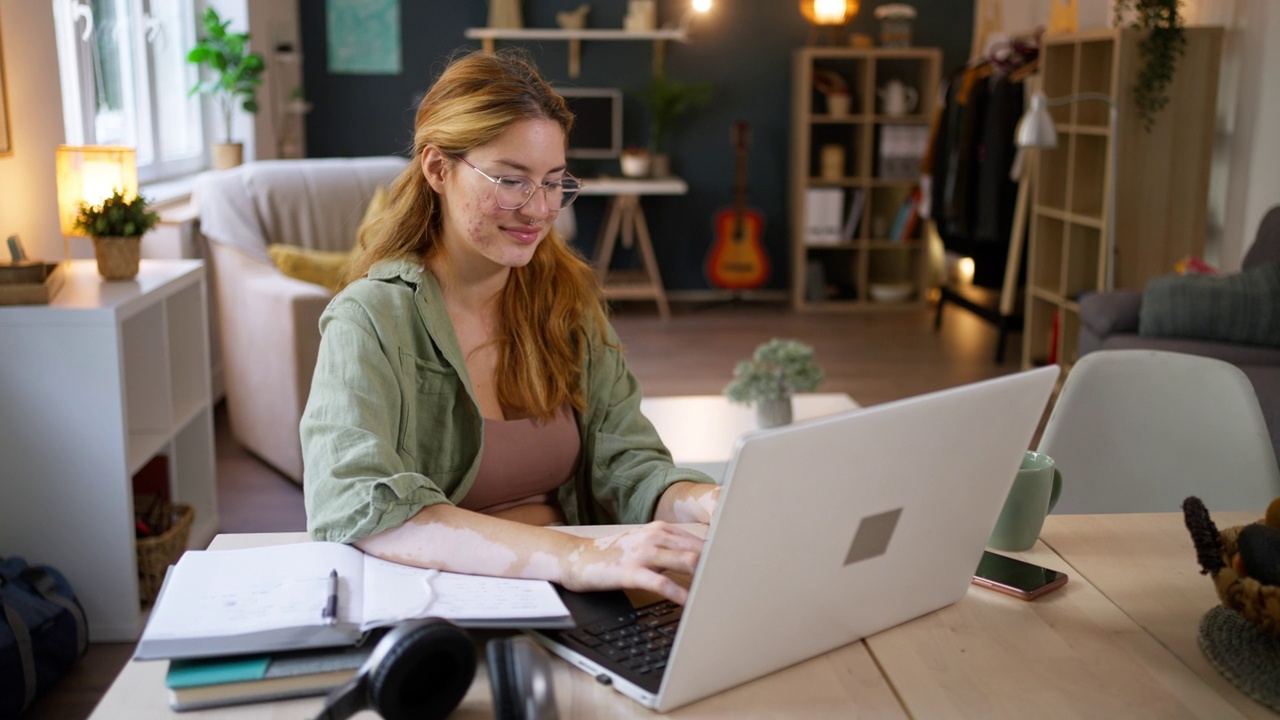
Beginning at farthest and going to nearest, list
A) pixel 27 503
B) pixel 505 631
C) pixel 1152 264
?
pixel 1152 264
pixel 27 503
pixel 505 631

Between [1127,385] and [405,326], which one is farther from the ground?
[405,326]

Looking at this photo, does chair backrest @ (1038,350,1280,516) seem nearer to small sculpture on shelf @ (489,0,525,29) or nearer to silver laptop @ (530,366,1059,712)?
silver laptop @ (530,366,1059,712)

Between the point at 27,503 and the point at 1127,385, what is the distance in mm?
2234

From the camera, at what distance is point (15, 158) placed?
120 inches

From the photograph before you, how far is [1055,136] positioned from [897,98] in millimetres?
2630

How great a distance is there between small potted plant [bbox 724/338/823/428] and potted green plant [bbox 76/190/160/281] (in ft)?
5.19

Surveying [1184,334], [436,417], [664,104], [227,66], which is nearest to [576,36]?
[664,104]

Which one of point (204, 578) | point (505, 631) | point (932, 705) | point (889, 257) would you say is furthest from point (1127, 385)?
point (889, 257)

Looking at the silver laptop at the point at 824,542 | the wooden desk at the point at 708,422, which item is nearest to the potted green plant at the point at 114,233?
the wooden desk at the point at 708,422

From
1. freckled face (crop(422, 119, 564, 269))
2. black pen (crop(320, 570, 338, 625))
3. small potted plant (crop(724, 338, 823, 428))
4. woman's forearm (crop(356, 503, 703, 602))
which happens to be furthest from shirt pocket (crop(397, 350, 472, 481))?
small potted plant (crop(724, 338, 823, 428))

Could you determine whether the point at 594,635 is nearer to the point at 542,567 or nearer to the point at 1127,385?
the point at 542,567

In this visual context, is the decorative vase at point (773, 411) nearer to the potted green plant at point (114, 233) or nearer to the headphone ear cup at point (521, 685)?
the potted green plant at point (114, 233)

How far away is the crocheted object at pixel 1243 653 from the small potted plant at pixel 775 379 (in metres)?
2.20

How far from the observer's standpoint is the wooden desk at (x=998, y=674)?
39.0 inches
